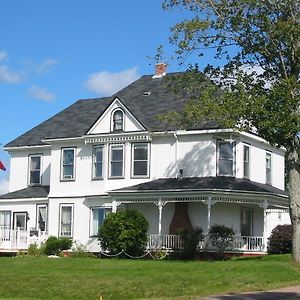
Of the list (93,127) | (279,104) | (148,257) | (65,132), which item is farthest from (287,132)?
(65,132)

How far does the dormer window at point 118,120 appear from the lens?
133ft

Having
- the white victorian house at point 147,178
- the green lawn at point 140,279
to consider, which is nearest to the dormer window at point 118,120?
the white victorian house at point 147,178

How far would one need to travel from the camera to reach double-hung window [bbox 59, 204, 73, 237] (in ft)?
139

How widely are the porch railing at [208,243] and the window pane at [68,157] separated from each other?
7.71 metres

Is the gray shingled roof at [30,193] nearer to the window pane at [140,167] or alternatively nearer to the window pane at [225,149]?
the window pane at [140,167]

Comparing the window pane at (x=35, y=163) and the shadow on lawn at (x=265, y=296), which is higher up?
the window pane at (x=35, y=163)

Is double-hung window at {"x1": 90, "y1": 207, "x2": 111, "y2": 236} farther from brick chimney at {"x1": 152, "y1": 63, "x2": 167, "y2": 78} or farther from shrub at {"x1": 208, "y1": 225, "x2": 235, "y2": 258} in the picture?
brick chimney at {"x1": 152, "y1": 63, "x2": 167, "y2": 78}

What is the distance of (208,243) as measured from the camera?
36375 mm

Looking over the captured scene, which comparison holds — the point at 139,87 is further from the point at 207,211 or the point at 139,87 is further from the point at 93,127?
the point at 207,211

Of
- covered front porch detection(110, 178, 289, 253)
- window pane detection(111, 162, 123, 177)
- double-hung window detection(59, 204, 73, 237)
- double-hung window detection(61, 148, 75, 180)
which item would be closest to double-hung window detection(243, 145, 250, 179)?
covered front porch detection(110, 178, 289, 253)

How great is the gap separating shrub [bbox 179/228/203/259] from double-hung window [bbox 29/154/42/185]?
13.5m

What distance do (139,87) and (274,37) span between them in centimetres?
1852

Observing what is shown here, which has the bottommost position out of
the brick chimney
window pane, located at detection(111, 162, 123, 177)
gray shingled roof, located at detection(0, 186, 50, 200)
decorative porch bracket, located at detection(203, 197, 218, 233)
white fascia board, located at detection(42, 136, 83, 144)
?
decorative porch bracket, located at detection(203, 197, 218, 233)

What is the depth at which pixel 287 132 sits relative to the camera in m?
27.7
